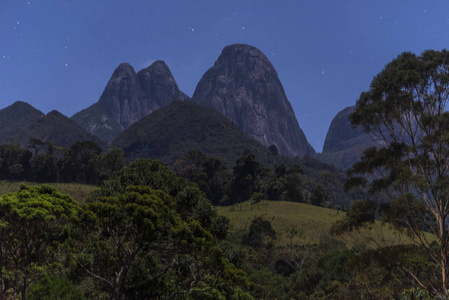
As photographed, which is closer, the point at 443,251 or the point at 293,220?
the point at 443,251

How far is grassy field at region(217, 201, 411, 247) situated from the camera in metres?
72.6

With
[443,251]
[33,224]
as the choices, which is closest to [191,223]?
[33,224]

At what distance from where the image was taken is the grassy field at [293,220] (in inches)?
2859

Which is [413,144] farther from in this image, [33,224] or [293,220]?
[293,220]

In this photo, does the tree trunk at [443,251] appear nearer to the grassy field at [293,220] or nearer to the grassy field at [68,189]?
the grassy field at [293,220]

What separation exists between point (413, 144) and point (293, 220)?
62.7 metres

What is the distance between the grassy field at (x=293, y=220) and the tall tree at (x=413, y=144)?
149 ft

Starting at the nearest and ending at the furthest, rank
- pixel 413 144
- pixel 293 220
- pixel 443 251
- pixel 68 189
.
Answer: pixel 443 251, pixel 413 144, pixel 293 220, pixel 68 189

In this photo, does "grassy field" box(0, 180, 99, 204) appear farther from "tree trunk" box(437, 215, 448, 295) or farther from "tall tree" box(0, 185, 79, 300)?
"tree trunk" box(437, 215, 448, 295)

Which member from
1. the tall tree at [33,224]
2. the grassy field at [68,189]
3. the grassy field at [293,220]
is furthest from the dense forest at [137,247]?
the grassy field at [68,189]

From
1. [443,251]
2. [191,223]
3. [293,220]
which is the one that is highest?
[191,223]

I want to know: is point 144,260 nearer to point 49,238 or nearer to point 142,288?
point 142,288

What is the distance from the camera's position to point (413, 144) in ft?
74.8

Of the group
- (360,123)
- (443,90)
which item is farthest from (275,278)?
(443,90)
